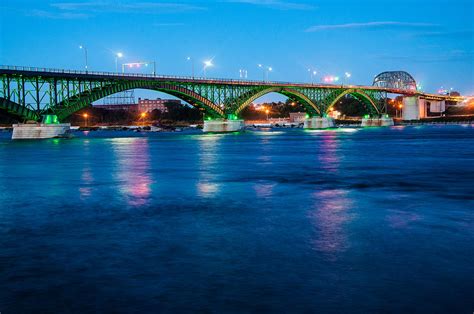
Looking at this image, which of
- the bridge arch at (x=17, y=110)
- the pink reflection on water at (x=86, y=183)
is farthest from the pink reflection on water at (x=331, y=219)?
the bridge arch at (x=17, y=110)

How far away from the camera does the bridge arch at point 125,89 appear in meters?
93.6

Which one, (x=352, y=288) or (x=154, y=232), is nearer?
(x=352, y=288)

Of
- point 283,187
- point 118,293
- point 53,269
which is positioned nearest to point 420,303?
point 118,293

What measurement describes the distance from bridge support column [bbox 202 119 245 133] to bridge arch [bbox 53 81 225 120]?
420cm

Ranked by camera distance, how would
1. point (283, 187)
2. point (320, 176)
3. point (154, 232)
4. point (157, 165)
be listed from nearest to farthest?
point (154, 232) < point (283, 187) < point (320, 176) < point (157, 165)

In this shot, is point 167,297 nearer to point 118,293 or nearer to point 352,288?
point 118,293

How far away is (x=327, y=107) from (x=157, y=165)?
124760 mm

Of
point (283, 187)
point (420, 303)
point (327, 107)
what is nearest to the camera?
point (420, 303)

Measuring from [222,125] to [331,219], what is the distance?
387 feet

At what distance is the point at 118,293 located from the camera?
9.66 meters

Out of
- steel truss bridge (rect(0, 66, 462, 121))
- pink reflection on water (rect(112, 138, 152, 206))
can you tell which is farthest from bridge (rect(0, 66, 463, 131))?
pink reflection on water (rect(112, 138, 152, 206))

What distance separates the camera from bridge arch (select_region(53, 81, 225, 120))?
9356 centimetres

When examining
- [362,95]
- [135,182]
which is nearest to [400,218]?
[135,182]

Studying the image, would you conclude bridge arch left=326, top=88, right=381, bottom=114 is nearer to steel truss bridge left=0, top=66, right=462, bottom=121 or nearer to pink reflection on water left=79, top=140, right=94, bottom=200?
steel truss bridge left=0, top=66, right=462, bottom=121
